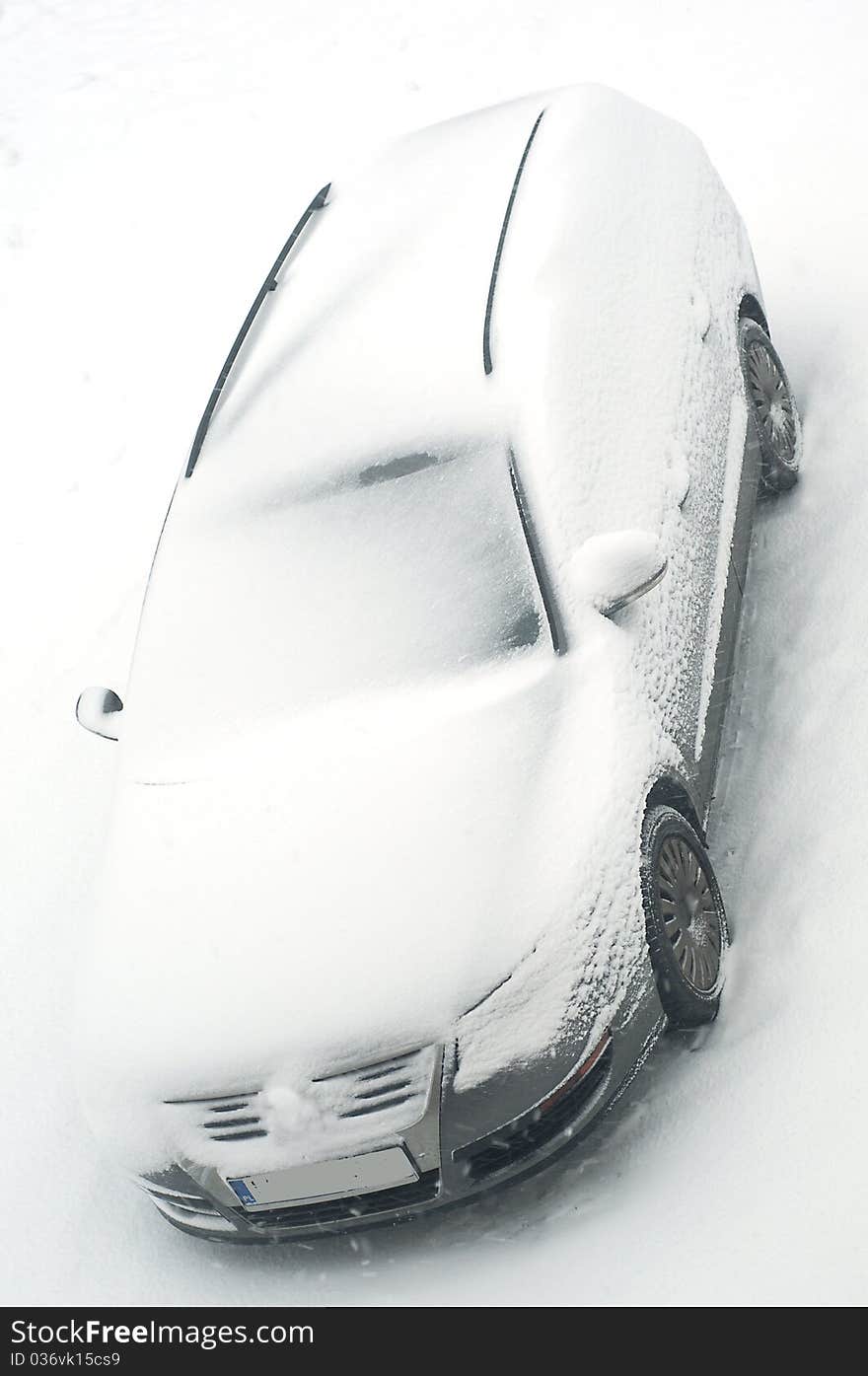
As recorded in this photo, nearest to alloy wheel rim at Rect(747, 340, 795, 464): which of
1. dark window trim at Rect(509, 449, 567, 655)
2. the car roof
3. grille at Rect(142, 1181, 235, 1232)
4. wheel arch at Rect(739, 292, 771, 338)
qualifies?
wheel arch at Rect(739, 292, 771, 338)

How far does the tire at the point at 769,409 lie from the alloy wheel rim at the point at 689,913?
175 cm

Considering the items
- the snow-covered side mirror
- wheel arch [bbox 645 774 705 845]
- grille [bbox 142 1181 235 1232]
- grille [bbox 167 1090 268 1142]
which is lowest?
grille [bbox 142 1181 235 1232]

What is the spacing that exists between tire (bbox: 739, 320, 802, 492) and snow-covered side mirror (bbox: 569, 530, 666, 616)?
142 cm

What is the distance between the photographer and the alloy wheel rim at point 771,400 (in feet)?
14.3

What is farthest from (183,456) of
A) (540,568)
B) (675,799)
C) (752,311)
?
(675,799)

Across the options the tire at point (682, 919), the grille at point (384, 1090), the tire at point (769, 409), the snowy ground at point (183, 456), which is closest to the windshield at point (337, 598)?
the tire at point (682, 919)

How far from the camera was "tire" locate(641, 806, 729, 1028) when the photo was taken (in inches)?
116

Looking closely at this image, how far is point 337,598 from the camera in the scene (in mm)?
3352

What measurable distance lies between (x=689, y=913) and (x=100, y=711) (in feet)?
6.04

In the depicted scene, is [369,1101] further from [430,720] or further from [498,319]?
[498,319]

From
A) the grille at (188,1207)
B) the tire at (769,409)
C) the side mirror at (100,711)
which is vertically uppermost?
the tire at (769,409)

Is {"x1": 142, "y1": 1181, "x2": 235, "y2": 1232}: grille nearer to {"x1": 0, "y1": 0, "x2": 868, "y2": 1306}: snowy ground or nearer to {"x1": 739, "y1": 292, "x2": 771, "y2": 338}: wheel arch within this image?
{"x1": 0, "y1": 0, "x2": 868, "y2": 1306}: snowy ground

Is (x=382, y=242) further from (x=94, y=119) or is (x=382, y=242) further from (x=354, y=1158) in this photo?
(x=94, y=119)

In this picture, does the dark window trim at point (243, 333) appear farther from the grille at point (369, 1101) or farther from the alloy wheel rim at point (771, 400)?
the grille at point (369, 1101)
